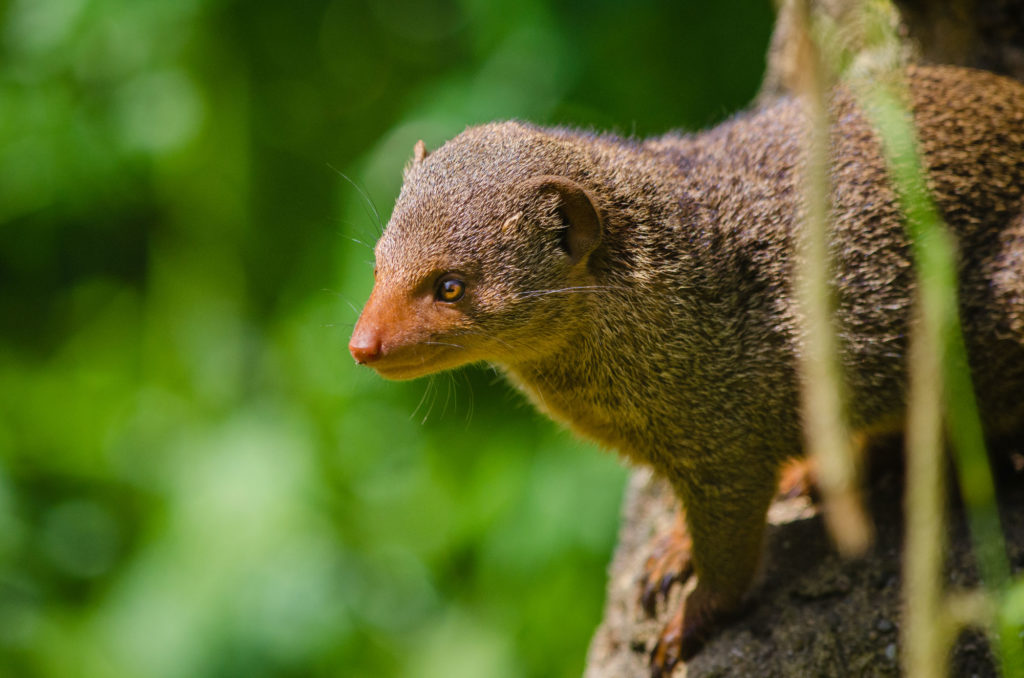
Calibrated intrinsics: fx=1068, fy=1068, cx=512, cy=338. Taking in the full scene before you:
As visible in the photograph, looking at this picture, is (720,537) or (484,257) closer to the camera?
(484,257)

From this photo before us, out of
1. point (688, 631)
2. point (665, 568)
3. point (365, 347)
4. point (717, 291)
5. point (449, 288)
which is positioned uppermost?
point (717, 291)

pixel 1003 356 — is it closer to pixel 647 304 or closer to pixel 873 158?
pixel 873 158

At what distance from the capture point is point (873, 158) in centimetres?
289

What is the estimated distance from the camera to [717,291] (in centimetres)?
287

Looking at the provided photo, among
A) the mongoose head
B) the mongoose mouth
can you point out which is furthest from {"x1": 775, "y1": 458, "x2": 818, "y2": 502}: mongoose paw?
the mongoose mouth

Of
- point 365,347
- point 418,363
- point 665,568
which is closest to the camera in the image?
point 365,347

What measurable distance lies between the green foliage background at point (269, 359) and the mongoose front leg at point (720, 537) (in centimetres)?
116

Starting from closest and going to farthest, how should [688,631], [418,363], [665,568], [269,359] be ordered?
1. [418,363]
2. [688,631]
3. [665,568]
4. [269,359]

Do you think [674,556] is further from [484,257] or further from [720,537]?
[484,257]

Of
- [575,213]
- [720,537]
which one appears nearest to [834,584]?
[720,537]

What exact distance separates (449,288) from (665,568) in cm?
124

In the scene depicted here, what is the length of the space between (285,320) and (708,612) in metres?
2.55

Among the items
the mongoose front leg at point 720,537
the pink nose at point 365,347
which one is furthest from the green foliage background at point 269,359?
the pink nose at point 365,347

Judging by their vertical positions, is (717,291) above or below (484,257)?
above
